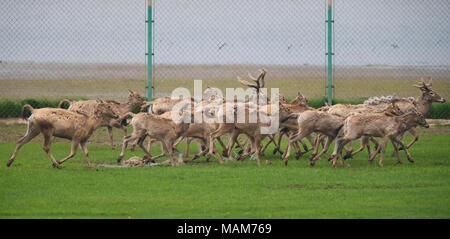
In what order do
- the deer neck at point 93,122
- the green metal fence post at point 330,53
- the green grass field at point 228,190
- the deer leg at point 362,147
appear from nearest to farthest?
the green grass field at point 228,190
the deer neck at point 93,122
the deer leg at point 362,147
the green metal fence post at point 330,53

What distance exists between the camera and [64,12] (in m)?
30.5

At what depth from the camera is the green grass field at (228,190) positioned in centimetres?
1625

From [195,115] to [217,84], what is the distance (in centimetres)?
2789

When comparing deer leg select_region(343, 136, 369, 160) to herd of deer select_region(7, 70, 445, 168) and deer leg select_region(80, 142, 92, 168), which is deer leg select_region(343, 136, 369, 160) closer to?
herd of deer select_region(7, 70, 445, 168)

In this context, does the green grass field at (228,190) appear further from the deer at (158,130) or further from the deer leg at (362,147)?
the deer at (158,130)

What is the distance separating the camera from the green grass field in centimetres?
1625

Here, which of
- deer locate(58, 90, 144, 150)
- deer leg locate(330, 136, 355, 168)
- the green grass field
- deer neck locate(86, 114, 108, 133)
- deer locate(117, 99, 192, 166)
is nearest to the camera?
the green grass field

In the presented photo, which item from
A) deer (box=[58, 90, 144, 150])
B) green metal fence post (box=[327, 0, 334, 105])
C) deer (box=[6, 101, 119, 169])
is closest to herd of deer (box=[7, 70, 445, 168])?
deer (box=[6, 101, 119, 169])

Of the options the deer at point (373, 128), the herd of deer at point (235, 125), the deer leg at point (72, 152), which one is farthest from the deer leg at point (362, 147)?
the deer leg at point (72, 152)

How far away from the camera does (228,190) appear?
18.4 meters

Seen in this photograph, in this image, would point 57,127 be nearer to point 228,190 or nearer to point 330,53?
point 228,190

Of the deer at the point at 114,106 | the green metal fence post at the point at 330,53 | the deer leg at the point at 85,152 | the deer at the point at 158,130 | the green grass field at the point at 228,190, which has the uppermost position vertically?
the green metal fence post at the point at 330,53

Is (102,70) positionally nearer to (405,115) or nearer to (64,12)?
(64,12)
